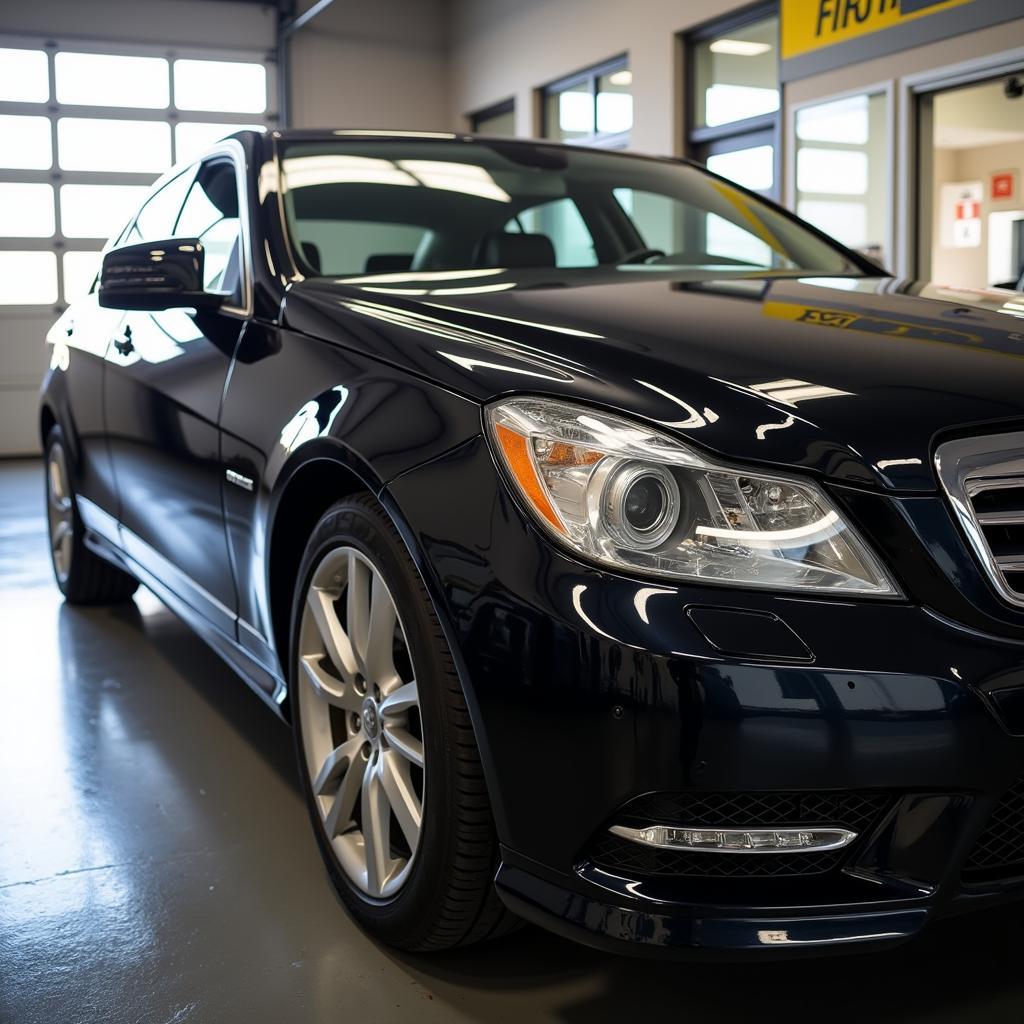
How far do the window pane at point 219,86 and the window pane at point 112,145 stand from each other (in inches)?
13.2

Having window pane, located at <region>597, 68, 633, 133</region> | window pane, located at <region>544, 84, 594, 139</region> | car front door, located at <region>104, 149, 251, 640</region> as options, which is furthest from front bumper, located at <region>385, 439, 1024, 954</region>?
window pane, located at <region>544, 84, 594, 139</region>

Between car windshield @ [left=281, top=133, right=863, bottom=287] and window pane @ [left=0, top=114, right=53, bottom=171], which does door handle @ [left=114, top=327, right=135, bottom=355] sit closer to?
car windshield @ [left=281, top=133, right=863, bottom=287]

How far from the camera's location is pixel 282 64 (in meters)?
10.5

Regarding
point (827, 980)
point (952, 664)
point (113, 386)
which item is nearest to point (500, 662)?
point (952, 664)

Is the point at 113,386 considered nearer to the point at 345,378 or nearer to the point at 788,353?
the point at 345,378

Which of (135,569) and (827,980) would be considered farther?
(135,569)

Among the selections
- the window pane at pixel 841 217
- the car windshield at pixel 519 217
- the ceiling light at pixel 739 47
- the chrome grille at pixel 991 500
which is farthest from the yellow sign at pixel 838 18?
the chrome grille at pixel 991 500

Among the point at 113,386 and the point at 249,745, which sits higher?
the point at 113,386

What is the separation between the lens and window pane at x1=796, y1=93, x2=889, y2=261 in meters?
6.33

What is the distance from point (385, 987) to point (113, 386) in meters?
1.68

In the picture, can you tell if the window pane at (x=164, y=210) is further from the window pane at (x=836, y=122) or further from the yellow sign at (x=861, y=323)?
the window pane at (x=836, y=122)

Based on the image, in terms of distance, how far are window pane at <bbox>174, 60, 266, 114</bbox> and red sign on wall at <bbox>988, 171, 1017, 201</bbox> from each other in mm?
6482

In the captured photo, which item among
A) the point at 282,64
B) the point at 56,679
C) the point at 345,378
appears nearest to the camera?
the point at 345,378

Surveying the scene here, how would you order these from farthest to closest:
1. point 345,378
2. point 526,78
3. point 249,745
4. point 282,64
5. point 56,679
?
point 282,64
point 526,78
point 56,679
point 249,745
point 345,378
